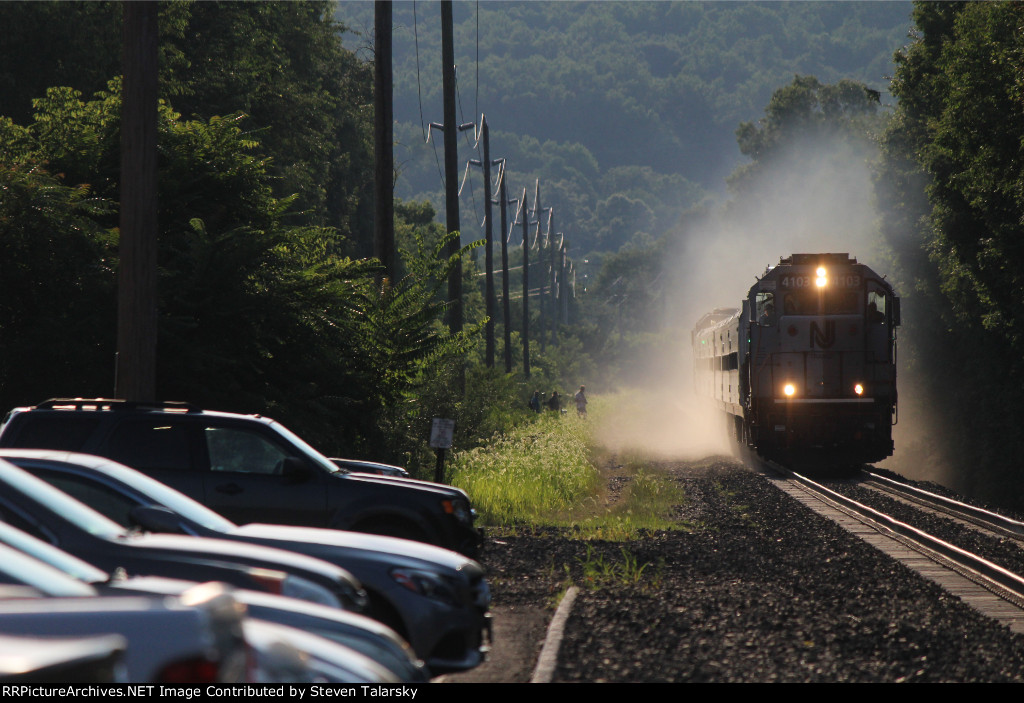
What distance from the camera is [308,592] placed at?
579 cm

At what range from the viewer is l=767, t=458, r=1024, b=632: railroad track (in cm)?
1087

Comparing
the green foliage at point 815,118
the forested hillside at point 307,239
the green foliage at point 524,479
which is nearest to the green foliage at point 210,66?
the forested hillside at point 307,239

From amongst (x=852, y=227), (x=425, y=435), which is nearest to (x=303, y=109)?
(x=425, y=435)

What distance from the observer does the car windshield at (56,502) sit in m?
6.05

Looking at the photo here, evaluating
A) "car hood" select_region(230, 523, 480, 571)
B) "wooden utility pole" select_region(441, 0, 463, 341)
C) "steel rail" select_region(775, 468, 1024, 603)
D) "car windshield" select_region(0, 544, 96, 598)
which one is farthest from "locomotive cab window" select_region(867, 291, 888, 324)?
"car windshield" select_region(0, 544, 96, 598)

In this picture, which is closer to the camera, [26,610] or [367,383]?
[26,610]

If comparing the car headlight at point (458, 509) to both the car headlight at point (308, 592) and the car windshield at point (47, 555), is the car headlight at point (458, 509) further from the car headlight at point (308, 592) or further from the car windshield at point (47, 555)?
the car windshield at point (47, 555)

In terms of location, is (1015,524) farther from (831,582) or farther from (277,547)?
(277,547)

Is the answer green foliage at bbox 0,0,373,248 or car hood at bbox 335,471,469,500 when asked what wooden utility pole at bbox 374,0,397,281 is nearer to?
green foliage at bbox 0,0,373,248

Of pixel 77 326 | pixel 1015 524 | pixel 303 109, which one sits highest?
pixel 303 109

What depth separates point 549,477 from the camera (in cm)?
2045

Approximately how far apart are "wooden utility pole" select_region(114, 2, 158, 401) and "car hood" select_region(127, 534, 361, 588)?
20.6 ft

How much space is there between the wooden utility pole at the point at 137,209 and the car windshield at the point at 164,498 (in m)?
4.63

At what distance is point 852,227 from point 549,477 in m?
79.8
